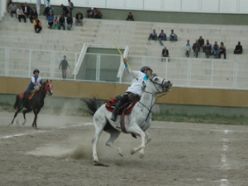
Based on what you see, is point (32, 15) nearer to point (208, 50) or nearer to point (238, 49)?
point (208, 50)

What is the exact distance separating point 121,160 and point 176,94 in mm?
23499

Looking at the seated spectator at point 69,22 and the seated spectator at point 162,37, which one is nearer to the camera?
the seated spectator at point 162,37

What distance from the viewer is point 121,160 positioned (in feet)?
55.9

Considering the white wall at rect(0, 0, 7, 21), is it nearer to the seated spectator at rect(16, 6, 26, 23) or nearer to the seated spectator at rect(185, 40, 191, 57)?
the seated spectator at rect(16, 6, 26, 23)

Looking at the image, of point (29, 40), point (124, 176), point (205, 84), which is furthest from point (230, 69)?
point (124, 176)

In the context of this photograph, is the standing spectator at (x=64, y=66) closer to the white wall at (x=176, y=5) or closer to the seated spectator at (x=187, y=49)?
the seated spectator at (x=187, y=49)

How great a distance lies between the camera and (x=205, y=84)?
40.8 metres

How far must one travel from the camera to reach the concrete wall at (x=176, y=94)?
40.1 m

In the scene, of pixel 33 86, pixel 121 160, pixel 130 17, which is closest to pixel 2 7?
pixel 130 17

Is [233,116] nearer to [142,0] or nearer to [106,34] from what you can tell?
[106,34]

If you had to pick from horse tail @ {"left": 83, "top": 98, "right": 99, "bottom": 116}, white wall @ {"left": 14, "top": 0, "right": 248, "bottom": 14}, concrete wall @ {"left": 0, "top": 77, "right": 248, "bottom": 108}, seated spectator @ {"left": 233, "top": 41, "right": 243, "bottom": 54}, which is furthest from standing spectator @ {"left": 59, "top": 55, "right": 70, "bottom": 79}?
horse tail @ {"left": 83, "top": 98, "right": 99, "bottom": 116}

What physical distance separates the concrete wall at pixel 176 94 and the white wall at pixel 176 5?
616 inches

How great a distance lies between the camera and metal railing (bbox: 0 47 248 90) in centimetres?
4088

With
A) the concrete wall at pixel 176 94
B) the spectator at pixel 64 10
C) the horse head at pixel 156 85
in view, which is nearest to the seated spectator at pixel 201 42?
the concrete wall at pixel 176 94
